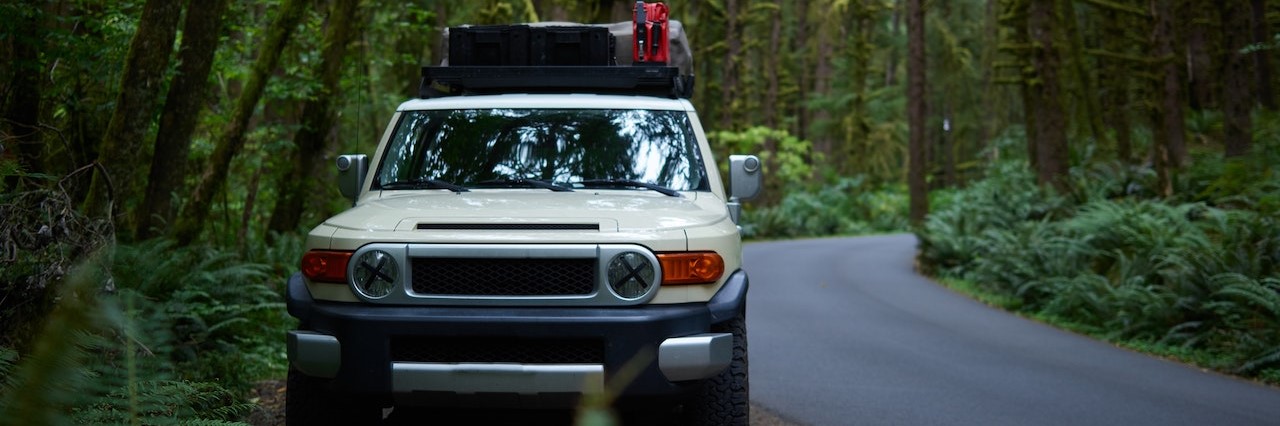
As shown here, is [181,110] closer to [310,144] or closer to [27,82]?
[27,82]

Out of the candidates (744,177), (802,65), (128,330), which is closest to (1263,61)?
(744,177)

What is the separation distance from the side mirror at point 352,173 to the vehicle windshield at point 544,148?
117 millimetres

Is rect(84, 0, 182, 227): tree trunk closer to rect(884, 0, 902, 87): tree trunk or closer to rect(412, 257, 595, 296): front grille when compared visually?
rect(412, 257, 595, 296): front grille

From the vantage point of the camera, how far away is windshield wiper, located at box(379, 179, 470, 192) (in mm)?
6277

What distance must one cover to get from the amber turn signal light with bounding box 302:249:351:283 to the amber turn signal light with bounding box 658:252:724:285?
145cm

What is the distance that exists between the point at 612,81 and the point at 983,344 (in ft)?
21.2

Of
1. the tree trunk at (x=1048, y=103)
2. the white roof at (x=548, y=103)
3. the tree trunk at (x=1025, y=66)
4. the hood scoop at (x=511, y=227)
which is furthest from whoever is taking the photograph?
the tree trunk at (x=1025, y=66)

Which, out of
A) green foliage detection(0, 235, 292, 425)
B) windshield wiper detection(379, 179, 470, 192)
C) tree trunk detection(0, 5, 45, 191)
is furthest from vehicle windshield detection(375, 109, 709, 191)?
tree trunk detection(0, 5, 45, 191)

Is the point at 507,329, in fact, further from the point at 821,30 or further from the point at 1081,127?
the point at 821,30

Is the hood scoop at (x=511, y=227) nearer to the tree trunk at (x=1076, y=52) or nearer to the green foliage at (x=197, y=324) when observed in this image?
the green foliage at (x=197, y=324)

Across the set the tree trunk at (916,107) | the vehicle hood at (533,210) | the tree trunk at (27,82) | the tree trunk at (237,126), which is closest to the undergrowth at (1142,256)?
the vehicle hood at (533,210)

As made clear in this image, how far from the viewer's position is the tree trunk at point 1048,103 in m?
21.2

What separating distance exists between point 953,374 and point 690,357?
5.55 meters

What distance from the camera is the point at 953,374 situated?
979 centimetres
